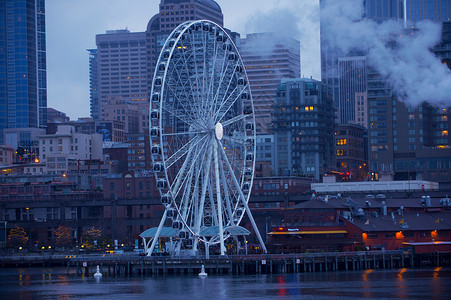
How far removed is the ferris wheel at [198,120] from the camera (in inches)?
5349

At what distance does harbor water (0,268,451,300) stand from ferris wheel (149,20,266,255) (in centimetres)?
929

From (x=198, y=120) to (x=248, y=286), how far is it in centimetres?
2576

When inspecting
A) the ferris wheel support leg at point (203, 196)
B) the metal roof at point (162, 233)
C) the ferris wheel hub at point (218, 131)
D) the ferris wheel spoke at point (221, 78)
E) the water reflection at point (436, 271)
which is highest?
the ferris wheel spoke at point (221, 78)

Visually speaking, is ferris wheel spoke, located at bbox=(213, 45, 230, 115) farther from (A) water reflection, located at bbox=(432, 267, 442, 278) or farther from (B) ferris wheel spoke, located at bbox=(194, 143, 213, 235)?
(A) water reflection, located at bbox=(432, 267, 442, 278)

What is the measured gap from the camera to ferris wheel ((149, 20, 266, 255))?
446 ft

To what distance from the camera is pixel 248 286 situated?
126 meters

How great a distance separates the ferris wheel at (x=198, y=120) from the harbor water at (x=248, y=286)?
30.5 ft

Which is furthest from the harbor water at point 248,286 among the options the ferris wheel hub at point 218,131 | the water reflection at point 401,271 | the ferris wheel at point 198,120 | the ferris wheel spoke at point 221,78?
the ferris wheel spoke at point 221,78

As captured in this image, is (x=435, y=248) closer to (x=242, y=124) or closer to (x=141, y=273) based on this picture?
→ (x=242, y=124)

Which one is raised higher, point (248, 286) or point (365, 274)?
point (248, 286)

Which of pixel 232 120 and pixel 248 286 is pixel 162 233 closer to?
pixel 232 120

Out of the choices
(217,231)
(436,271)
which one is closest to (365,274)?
(436,271)

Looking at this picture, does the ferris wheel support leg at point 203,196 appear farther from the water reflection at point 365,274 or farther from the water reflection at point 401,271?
the water reflection at point 401,271

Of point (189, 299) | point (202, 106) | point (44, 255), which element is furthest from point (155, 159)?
point (44, 255)
